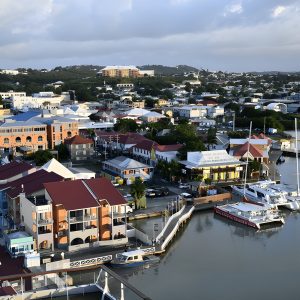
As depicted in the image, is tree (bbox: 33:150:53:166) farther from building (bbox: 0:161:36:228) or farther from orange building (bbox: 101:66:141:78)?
orange building (bbox: 101:66:141:78)

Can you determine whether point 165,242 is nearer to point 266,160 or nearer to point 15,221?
point 15,221

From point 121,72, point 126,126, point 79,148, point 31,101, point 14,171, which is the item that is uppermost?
point 121,72

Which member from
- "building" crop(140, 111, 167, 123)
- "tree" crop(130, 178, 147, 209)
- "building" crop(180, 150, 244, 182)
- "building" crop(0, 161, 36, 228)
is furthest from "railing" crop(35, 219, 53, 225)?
"building" crop(140, 111, 167, 123)

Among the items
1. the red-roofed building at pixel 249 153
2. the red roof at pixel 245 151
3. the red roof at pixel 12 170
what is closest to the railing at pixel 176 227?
the red roof at pixel 12 170

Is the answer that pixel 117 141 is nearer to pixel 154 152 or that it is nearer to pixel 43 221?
pixel 154 152

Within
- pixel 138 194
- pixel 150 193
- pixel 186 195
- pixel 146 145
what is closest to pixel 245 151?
pixel 146 145

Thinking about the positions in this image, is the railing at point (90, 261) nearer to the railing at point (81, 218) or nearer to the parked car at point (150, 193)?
the railing at point (81, 218)

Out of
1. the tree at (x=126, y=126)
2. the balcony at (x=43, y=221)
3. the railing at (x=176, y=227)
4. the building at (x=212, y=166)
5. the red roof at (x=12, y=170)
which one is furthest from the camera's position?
the tree at (x=126, y=126)

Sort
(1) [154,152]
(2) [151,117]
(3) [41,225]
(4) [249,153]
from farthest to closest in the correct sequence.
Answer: (2) [151,117]
(1) [154,152]
(4) [249,153]
(3) [41,225]
